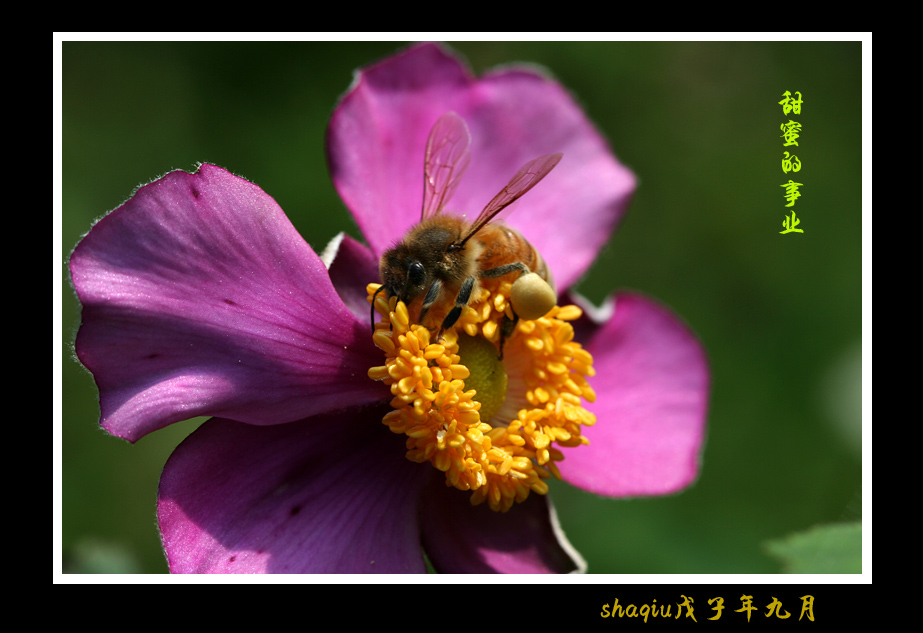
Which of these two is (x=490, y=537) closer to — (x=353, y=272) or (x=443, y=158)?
(x=353, y=272)

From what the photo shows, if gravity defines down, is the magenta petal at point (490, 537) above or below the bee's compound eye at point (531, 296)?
below

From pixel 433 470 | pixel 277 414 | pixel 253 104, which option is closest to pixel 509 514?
pixel 433 470

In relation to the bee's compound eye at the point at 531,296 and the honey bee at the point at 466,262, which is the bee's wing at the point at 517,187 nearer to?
the honey bee at the point at 466,262

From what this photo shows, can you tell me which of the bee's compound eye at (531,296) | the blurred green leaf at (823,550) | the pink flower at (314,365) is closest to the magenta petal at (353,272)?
the pink flower at (314,365)

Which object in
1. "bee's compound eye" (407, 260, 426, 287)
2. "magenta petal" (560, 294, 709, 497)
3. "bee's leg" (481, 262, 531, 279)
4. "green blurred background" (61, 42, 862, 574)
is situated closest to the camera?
"bee's compound eye" (407, 260, 426, 287)

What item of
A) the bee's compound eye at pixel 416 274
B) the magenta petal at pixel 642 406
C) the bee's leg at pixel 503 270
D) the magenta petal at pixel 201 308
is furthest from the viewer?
the magenta petal at pixel 642 406

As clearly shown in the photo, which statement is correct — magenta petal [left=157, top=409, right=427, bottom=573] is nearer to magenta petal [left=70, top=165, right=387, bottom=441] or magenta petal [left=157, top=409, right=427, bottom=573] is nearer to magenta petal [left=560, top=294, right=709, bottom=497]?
magenta petal [left=70, top=165, right=387, bottom=441]

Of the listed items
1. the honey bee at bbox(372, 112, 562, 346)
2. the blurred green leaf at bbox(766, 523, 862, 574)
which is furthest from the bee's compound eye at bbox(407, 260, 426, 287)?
the blurred green leaf at bbox(766, 523, 862, 574)
